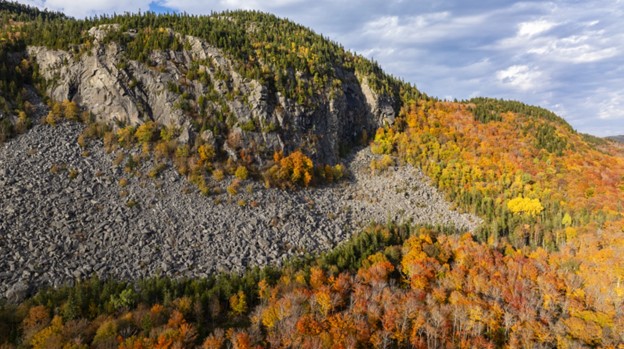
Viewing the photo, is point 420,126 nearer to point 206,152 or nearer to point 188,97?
point 206,152

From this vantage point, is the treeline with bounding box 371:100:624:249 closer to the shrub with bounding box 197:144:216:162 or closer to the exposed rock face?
the exposed rock face

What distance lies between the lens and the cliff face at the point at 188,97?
7175 centimetres

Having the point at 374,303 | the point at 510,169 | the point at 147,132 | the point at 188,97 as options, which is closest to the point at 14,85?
the point at 147,132

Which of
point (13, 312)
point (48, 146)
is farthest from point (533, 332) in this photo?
point (48, 146)

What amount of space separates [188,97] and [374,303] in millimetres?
58912

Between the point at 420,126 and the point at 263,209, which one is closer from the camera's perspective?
the point at 263,209

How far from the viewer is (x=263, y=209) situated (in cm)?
6456

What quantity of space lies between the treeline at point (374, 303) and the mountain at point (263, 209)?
275 mm

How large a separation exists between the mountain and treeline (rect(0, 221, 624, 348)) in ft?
0.90

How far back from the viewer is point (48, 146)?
58906 mm

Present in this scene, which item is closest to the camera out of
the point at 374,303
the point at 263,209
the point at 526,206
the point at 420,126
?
the point at 374,303

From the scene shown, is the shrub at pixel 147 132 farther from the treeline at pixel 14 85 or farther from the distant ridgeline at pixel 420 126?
the treeline at pixel 14 85

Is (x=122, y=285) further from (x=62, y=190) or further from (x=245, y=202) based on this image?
(x=245, y=202)

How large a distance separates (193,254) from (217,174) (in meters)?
20.5
